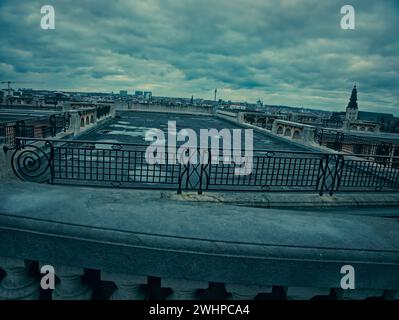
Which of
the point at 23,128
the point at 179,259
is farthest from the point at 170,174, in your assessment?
the point at 179,259

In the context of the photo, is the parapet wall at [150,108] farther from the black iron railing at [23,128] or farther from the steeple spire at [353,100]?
the steeple spire at [353,100]

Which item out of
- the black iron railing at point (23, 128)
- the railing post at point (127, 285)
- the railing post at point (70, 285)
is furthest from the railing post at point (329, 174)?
the black iron railing at point (23, 128)

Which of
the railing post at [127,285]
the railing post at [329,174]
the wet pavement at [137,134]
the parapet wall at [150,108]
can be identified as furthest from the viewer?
the parapet wall at [150,108]

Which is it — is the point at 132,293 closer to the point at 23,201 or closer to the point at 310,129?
the point at 23,201

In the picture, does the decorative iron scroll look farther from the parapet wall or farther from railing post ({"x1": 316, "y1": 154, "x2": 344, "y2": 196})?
the parapet wall

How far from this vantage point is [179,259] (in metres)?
2.33

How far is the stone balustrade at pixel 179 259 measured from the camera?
2355mm

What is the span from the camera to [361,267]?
7.90 feet

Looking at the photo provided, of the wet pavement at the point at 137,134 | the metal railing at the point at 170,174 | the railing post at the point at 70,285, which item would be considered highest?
the wet pavement at the point at 137,134

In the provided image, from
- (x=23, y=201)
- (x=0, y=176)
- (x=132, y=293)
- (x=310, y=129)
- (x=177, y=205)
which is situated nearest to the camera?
(x=132, y=293)

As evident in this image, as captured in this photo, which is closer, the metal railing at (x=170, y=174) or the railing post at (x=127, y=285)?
the railing post at (x=127, y=285)

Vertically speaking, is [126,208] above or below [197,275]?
above

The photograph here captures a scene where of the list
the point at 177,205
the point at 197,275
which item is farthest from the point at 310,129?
the point at 197,275
